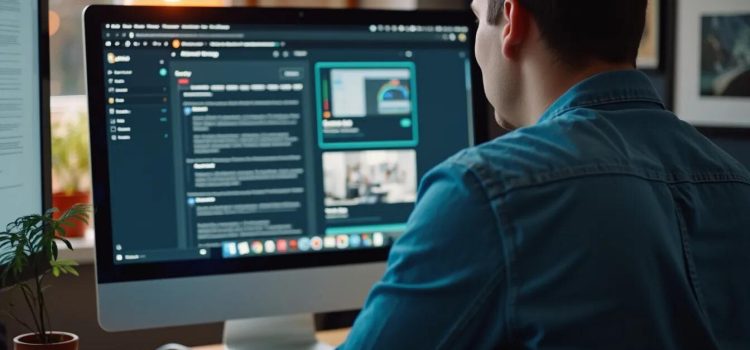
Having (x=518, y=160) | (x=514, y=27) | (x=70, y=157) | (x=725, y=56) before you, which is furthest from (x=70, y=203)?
(x=518, y=160)

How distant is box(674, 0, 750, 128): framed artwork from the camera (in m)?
2.10

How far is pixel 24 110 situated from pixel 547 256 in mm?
822

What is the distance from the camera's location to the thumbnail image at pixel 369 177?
152 centimetres

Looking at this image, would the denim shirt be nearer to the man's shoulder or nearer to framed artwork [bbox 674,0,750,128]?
the man's shoulder

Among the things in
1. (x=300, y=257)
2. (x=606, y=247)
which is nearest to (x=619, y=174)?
(x=606, y=247)

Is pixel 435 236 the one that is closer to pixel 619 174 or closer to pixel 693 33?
pixel 619 174

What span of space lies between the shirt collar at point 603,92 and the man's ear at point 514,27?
0.08 m

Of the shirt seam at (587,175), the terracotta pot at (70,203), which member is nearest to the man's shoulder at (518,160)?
the shirt seam at (587,175)

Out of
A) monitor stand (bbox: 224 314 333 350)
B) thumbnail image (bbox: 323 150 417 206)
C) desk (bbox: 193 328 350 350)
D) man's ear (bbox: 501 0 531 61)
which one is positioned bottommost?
desk (bbox: 193 328 350 350)

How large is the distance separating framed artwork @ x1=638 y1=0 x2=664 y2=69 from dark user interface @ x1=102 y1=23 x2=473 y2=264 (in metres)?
0.87

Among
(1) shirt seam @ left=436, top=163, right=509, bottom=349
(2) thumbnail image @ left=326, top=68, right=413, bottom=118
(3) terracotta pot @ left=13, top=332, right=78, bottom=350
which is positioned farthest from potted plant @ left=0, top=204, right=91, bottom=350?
(1) shirt seam @ left=436, top=163, right=509, bottom=349

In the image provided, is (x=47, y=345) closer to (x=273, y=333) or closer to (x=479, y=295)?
(x=273, y=333)

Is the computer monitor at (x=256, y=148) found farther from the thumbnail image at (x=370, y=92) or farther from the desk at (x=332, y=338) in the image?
the desk at (x=332, y=338)

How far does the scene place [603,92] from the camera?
3.36 ft
